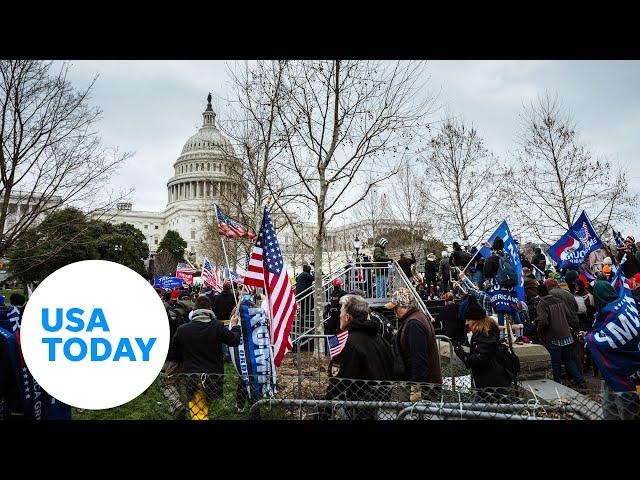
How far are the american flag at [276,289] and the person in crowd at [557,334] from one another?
4382mm

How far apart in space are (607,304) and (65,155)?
9.47 metres

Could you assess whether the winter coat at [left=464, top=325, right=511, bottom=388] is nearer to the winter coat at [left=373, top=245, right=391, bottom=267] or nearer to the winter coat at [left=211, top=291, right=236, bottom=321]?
the winter coat at [left=211, top=291, right=236, bottom=321]

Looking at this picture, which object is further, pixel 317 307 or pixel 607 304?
pixel 317 307

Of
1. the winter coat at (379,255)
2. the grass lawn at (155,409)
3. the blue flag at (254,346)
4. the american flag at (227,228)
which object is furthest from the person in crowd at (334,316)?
the blue flag at (254,346)

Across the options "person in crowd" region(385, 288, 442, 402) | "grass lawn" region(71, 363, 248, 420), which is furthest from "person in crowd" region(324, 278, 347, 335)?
"person in crowd" region(385, 288, 442, 402)

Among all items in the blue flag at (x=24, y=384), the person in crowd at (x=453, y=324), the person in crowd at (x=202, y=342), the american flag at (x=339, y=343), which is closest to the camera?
the american flag at (x=339, y=343)

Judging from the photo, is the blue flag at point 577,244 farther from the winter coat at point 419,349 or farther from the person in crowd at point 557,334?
the winter coat at point 419,349

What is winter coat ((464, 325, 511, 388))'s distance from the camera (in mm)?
4562

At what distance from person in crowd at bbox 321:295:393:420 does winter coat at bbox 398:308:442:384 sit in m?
0.30

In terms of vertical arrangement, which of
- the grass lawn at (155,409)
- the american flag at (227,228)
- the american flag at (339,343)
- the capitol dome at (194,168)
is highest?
the capitol dome at (194,168)

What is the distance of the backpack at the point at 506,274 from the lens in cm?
831
